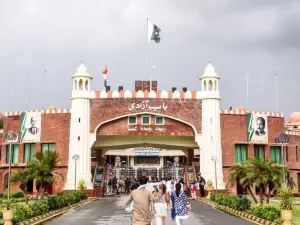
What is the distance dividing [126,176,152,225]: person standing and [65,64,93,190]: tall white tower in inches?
1106

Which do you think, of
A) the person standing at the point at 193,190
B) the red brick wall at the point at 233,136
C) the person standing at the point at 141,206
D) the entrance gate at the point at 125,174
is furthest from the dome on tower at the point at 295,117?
the person standing at the point at 141,206

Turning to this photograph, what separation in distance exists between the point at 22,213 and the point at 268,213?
8.60 metres

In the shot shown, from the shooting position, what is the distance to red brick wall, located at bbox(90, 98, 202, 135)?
124ft

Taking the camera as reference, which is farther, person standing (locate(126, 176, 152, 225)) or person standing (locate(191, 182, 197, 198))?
person standing (locate(191, 182, 197, 198))

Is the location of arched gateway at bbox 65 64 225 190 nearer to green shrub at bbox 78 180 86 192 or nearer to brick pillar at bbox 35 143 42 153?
green shrub at bbox 78 180 86 192

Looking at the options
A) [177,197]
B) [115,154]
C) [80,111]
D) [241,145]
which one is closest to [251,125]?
[241,145]

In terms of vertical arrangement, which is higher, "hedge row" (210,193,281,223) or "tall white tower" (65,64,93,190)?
"tall white tower" (65,64,93,190)

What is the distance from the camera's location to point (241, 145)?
3972cm

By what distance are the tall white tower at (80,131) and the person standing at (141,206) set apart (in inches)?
1106

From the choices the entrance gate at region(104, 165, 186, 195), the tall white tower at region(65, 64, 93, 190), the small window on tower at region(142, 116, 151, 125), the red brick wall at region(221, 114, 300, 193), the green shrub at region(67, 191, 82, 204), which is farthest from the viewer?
the entrance gate at region(104, 165, 186, 195)

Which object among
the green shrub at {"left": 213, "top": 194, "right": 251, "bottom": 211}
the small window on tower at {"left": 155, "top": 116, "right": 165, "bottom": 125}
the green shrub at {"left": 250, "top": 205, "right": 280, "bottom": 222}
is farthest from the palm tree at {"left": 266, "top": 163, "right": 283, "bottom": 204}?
the small window on tower at {"left": 155, "top": 116, "right": 165, "bottom": 125}

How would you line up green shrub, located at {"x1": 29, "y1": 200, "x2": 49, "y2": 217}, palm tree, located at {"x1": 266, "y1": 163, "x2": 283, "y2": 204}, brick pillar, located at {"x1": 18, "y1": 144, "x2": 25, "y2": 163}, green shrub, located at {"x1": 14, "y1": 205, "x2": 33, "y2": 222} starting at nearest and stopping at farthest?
green shrub, located at {"x1": 14, "y1": 205, "x2": 33, "y2": 222}, green shrub, located at {"x1": 29, "y1": 200, "x2": 49, "y2": 217}, palm tree, located at {"x1": 266, "y1": 163, "x2": 283, "y2": 204}, brick pillar, located at {"x1": 18, "y1": 144, "x2": 25, "y2": 163}

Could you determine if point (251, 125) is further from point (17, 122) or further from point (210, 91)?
point (17, 122)

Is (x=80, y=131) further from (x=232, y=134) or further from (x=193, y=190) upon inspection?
(x=232, y=134)
